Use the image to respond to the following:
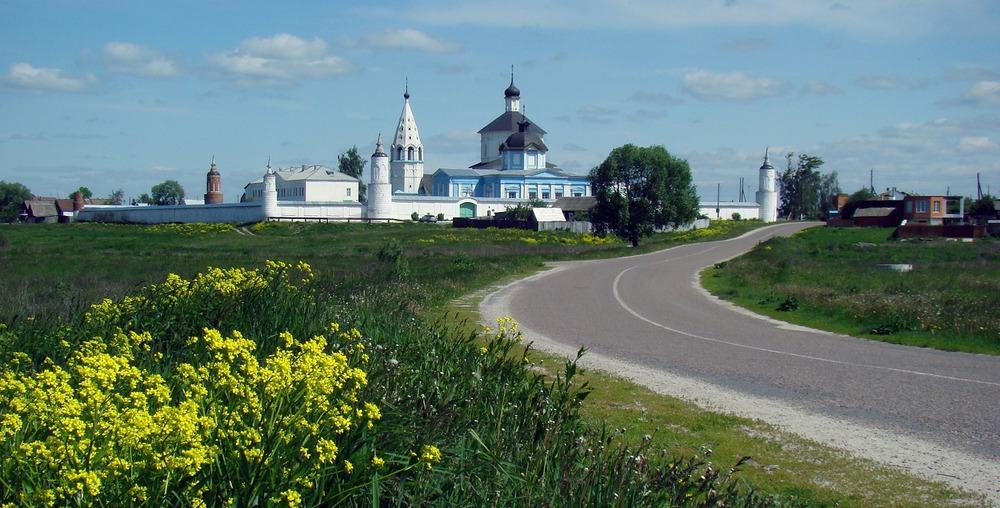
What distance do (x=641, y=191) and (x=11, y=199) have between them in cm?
13021

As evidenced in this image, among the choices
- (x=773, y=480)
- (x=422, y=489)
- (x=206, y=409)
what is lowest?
(x=773, y=480)

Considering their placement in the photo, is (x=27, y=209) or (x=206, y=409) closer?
(x=206, y=409)

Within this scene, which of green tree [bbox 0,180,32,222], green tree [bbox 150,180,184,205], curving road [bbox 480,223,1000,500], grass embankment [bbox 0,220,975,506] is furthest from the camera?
green tree [bbox 150,180,184,205]

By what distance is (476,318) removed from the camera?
18.8 metres

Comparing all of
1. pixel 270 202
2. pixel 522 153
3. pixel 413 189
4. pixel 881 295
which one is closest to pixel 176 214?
pixel 270 202

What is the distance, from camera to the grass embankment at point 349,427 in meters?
4.12

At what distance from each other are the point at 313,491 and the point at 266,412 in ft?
1.54

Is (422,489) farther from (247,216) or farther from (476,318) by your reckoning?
(247,216)

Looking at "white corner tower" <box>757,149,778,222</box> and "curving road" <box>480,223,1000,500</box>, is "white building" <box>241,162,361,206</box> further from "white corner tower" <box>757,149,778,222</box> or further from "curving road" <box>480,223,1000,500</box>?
"curving road" <box>480,223,1000,500</box>

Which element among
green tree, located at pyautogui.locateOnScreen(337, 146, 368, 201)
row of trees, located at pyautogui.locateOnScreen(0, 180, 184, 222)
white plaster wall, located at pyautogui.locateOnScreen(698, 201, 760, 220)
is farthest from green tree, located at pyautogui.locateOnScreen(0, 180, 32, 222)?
white plaster wall, located at pyautogui.locateOnScreen(698, 201, 760, 220)

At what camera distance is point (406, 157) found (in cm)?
12256

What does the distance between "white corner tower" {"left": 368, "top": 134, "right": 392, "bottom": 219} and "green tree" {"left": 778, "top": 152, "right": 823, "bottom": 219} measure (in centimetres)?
6139

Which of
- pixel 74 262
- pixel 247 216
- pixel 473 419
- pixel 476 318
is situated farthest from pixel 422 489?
pixel 247 216

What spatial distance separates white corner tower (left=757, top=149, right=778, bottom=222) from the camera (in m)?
116
